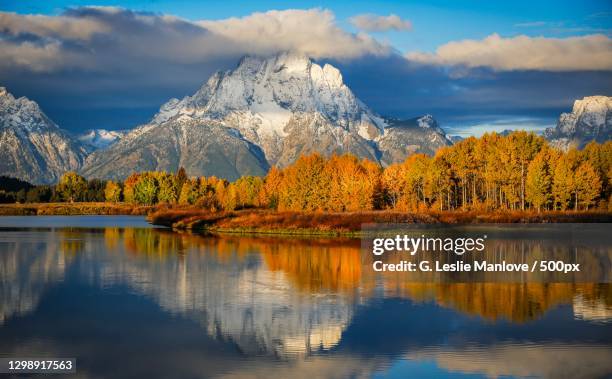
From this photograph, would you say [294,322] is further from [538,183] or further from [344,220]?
[538,183]

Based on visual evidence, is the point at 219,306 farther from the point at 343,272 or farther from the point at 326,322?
the point at 343,272

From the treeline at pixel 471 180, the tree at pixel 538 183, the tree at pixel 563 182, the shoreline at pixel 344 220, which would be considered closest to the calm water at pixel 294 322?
the shoreline at pixel 344 220

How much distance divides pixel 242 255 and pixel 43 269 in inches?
796

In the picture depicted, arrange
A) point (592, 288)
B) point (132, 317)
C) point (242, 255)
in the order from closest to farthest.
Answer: point (132, 317) < point (592, 288) < point (242, 255)

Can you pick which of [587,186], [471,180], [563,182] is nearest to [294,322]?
[563,182]

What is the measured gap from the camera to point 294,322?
3878 cm

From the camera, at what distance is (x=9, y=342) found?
3384 centimetres

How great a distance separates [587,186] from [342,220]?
175ft

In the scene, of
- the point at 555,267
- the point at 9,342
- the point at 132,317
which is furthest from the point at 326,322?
the point at 555,267

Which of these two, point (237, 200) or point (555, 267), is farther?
point (237, 200)

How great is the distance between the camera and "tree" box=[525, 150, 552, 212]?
436 feet

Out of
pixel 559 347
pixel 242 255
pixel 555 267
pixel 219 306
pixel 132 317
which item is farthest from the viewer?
pixel 242 255

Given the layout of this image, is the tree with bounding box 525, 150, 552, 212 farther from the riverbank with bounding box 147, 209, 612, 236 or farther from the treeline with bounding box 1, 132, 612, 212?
the riverbank with bounding box 147, 209, 612, 236

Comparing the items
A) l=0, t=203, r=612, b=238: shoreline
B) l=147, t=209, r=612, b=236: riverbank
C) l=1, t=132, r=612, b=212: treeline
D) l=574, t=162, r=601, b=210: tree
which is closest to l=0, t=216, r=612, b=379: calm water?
l=0, t=203, r=612, b=238: shoreline
